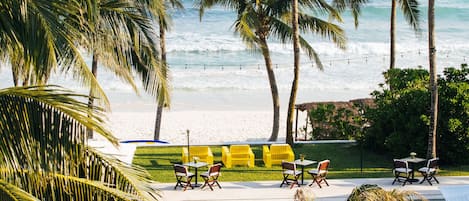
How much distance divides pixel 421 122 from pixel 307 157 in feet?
10.9

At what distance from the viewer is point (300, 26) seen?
25109 millimetres

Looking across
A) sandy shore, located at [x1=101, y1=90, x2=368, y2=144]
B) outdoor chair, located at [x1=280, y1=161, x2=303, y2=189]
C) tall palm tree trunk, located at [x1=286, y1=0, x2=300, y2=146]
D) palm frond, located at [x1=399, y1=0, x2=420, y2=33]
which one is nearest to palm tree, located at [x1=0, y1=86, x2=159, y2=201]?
outdoor chair, located at [x1=280, y1=161, x2=303, y2=189]

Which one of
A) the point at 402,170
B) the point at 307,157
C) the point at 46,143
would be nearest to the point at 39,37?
the point at 46,143

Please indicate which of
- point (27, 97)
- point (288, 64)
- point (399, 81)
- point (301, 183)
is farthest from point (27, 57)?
point (288, 64)

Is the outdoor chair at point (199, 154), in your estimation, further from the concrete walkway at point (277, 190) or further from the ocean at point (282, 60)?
the ocean at point (282, 60)

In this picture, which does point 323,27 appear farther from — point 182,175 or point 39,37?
point 39,37

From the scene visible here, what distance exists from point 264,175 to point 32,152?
14.0m

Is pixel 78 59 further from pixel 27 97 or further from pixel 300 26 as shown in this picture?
pixel 300 26

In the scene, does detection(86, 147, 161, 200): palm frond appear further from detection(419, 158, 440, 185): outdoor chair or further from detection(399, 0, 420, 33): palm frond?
detection(399, 0, 420, 33): palm frond

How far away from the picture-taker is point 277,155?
2108 centimetres

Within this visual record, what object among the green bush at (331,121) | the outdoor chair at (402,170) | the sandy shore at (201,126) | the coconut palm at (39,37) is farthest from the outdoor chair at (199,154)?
the coconut palm at (39,37)

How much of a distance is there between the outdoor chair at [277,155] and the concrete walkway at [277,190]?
1.99 meters

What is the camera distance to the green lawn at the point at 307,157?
776 inches

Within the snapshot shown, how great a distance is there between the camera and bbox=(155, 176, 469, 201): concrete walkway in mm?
17406
